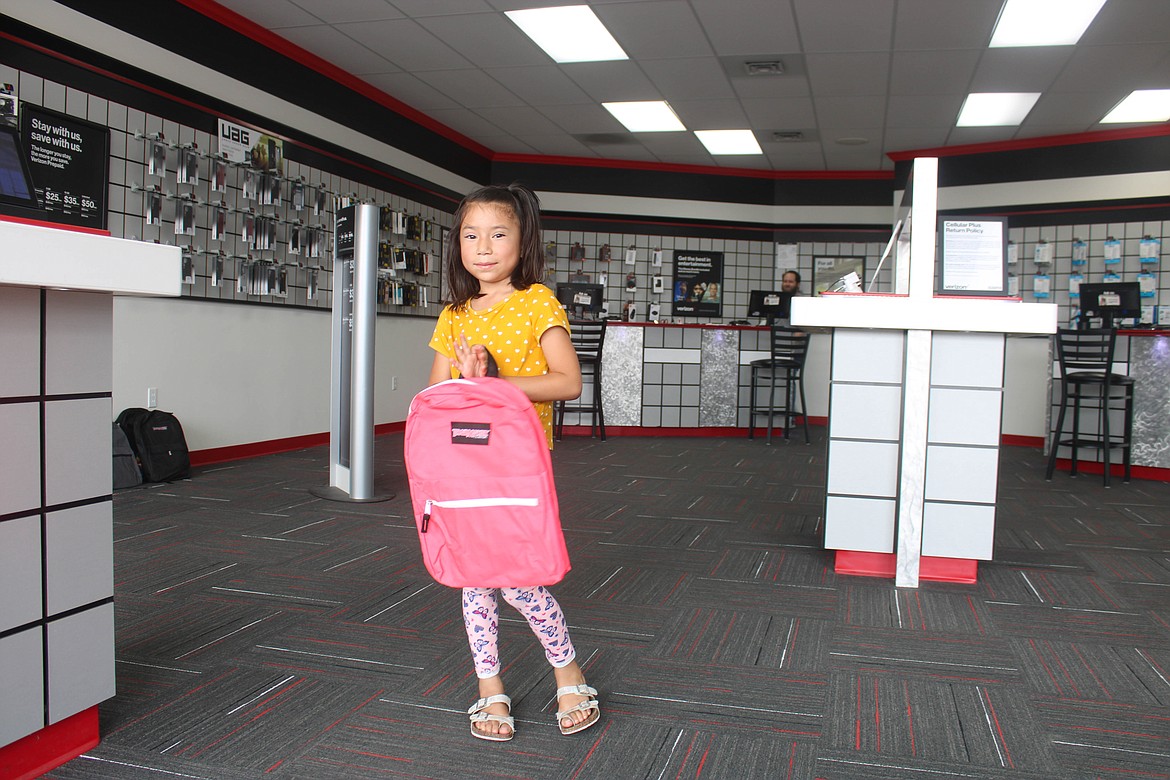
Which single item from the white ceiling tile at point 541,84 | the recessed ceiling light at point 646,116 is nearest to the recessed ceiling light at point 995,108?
the recessed ceiling light at point 646,116

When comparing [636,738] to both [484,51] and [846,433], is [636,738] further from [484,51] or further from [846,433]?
[484,51]

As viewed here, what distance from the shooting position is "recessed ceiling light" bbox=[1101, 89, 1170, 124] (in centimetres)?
617

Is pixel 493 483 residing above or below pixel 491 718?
above

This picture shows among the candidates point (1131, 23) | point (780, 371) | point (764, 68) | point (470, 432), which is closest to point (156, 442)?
point (470, 432)

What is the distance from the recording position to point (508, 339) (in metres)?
1.68

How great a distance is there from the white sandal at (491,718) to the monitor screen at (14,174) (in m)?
1.20

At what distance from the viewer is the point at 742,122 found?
7.25 metres

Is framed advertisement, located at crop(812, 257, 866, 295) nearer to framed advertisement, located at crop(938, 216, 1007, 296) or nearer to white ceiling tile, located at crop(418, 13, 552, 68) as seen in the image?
white ceiling tile, located at crop(418, 13, 552, 68)

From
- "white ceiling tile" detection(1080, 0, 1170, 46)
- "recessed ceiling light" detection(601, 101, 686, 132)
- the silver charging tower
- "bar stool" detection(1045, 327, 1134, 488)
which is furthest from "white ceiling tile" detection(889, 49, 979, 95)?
the silver charging tower

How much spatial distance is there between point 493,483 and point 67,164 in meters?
0.90

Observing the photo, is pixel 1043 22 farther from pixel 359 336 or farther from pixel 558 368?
pixel 558 368

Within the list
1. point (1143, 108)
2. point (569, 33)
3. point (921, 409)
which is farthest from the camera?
point (1143, 108)

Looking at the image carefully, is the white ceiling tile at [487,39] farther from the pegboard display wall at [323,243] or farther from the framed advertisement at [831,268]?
the framed advertisement at [831,268]

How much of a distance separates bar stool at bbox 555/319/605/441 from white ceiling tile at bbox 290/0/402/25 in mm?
2663
